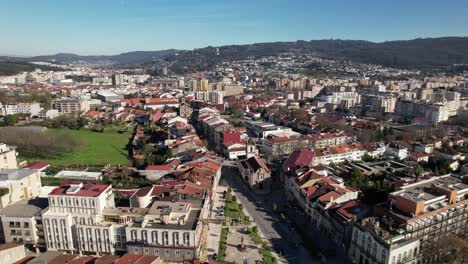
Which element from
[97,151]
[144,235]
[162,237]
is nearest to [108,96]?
[97,151]

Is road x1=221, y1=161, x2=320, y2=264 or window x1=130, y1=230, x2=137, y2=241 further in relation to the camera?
road x1=221, y1=161, x2=320, y2=264

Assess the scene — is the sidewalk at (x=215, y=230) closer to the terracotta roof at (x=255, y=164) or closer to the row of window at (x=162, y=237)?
the row of window at (x=162, y=237)

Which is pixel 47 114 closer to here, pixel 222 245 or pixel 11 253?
pixel 11 253

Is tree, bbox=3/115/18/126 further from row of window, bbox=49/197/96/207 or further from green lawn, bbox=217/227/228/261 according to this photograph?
green lawn, bbox=217/227/228/261

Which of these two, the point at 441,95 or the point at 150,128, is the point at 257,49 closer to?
the point at 441,95

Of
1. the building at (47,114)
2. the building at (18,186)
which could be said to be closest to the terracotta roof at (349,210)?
the building at (18,186)

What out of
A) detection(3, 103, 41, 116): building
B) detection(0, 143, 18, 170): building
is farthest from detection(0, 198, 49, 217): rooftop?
detection(3, 103, 41, 116): building
